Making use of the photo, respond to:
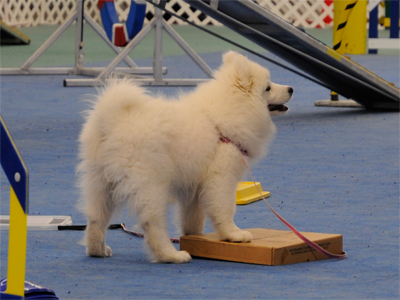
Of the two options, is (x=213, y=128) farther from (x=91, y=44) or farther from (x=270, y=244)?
(x=91, y=44)

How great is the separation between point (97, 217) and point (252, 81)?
832 millimetres

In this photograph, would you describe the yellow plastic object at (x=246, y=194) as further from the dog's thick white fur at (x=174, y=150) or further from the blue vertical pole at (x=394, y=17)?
the blue vertical pole at (x=394, y=17)

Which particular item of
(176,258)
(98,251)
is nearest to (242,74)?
(176,258)

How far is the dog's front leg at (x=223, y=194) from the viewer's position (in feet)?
9.68

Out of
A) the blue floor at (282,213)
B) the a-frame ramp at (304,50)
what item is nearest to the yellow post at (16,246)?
the blue floor at (282,213)

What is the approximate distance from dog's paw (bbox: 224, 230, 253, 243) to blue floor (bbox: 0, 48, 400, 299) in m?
0.10

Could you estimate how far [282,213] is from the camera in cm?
369

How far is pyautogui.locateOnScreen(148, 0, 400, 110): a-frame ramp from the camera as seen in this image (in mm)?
5918

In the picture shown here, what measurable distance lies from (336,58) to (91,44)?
29.1 ft

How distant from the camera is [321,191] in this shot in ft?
13.6

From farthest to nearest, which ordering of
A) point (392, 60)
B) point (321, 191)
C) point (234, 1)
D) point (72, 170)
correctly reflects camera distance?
point (392, 60) < point (234, 1) < point (72, 170) < point (321, 191)

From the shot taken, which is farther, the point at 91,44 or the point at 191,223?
the point at 91,44

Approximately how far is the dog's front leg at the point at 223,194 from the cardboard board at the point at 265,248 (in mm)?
44

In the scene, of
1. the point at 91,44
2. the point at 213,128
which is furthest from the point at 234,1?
the point at 91,44
